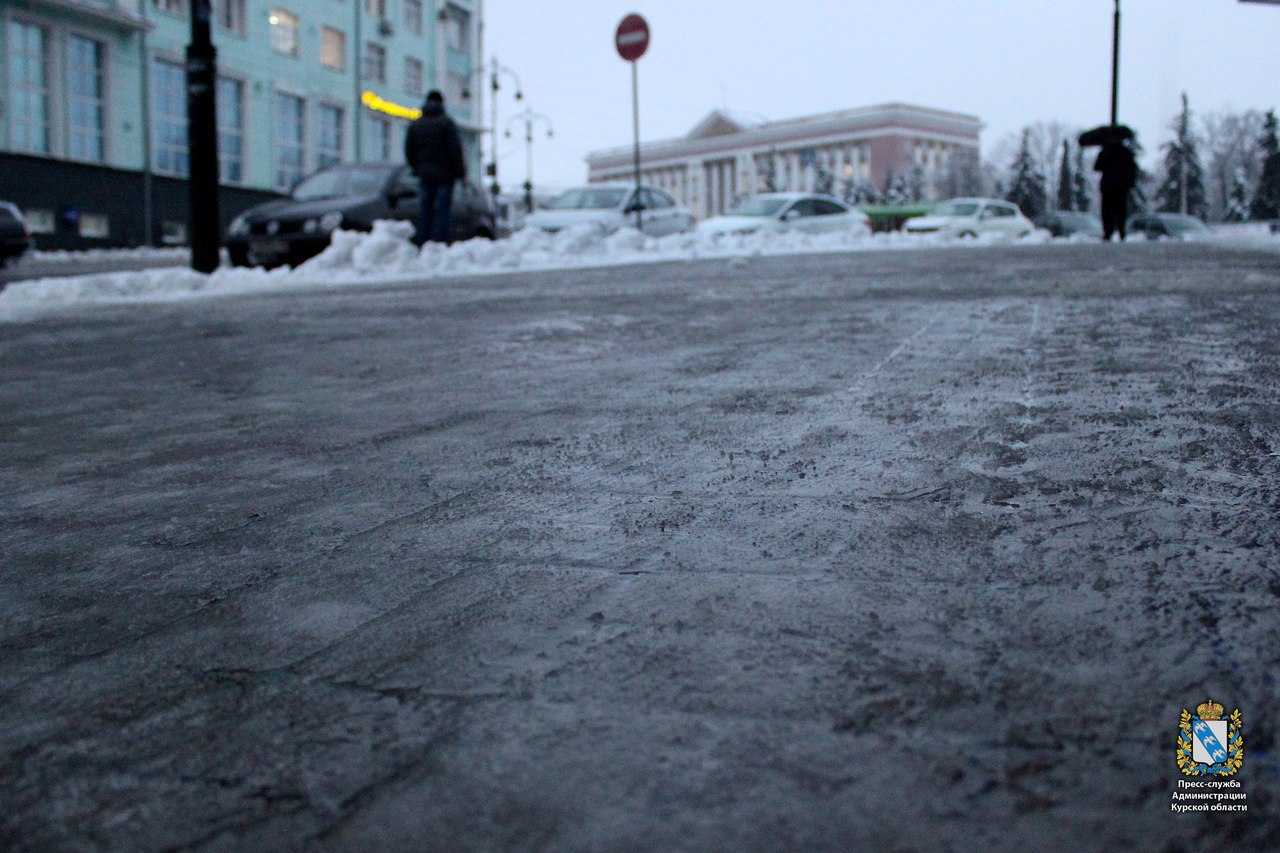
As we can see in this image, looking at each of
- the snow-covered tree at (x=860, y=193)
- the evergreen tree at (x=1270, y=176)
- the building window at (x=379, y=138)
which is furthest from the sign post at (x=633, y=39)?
the snow-covered tree at (x=860, y=193)

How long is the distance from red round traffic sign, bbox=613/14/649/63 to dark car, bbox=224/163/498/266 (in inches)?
117

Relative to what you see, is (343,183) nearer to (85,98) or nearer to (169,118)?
(85,98)

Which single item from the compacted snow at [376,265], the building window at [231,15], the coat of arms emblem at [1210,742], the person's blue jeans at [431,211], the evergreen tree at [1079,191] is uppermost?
the evergreen tree at [1079,191]

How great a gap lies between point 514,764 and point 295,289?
26.8 ft

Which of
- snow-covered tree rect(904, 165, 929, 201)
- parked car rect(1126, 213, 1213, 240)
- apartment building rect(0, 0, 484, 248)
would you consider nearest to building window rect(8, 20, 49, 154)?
apartment building rect(0, 0, 484, 248)

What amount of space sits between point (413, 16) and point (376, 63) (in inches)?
125

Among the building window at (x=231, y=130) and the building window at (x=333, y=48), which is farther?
the building window at (x=333, y=48)

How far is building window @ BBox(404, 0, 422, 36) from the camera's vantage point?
3637 cm

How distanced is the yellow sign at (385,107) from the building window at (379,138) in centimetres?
35

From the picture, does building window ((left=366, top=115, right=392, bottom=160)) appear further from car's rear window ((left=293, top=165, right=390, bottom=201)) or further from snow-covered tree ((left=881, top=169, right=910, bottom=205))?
snow-covered tree ((left=881, top=169, right=910, bottom=205))

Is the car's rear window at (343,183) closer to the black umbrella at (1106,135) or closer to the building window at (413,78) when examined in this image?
Answer: the black umbrella at (1106,135)

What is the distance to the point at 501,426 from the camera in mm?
2795

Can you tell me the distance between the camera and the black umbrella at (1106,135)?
16062 mm

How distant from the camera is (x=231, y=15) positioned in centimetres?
2814
